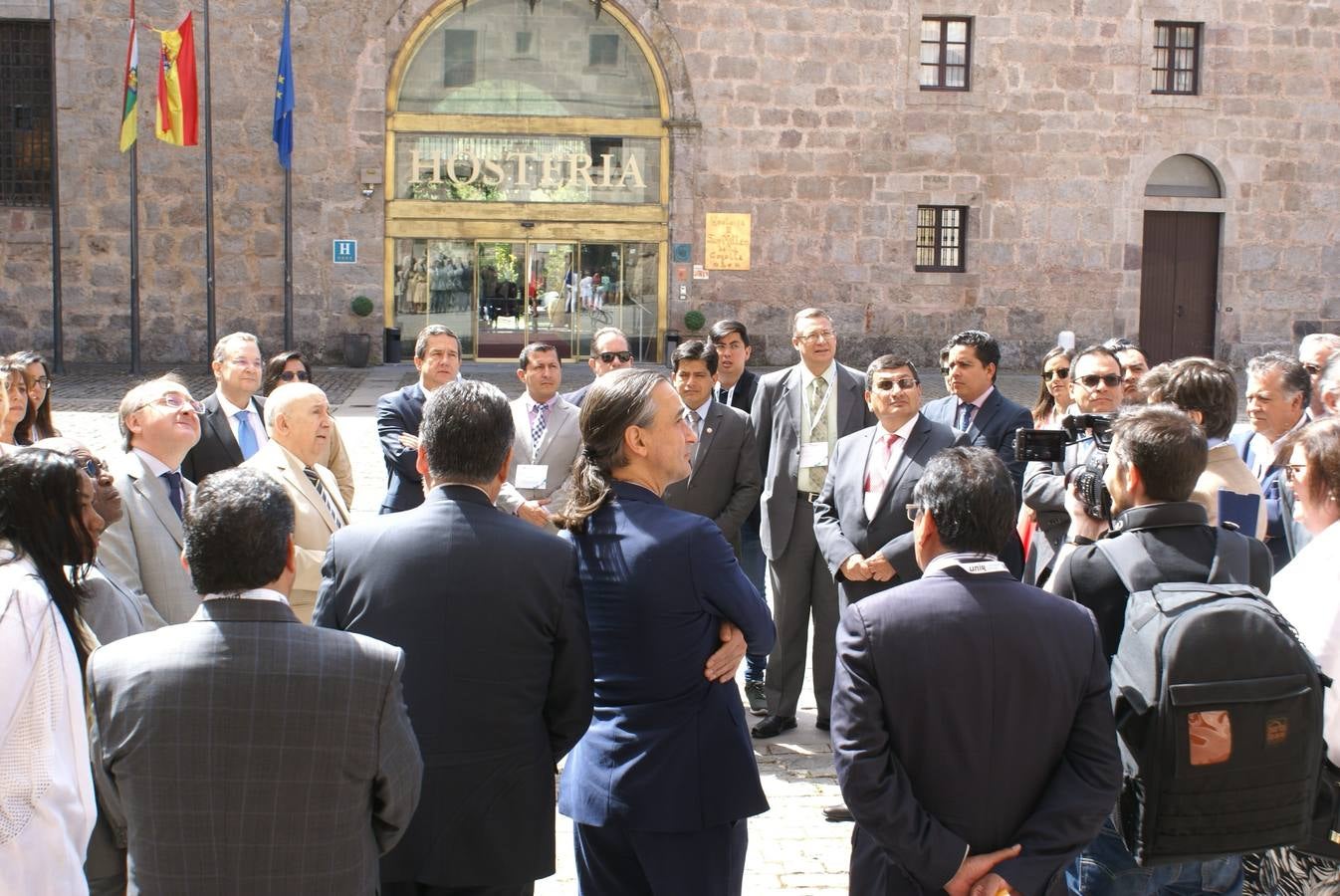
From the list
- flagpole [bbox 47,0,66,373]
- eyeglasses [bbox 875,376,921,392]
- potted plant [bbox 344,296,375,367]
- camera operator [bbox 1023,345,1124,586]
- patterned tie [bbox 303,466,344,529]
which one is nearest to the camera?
patterned tie [bbox 303,466,344,529]

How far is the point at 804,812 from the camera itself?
5.61 meters

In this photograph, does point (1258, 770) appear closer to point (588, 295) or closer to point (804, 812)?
point (804, 812)

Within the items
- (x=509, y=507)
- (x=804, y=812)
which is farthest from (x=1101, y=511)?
(x=509, y=507)

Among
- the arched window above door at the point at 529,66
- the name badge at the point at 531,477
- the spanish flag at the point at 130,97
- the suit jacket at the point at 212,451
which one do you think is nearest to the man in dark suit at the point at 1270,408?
the name badge at the point at 531,477

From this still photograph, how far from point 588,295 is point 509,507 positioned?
1788 centimetres

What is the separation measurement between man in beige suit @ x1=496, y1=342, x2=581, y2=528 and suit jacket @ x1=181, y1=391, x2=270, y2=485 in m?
1.29

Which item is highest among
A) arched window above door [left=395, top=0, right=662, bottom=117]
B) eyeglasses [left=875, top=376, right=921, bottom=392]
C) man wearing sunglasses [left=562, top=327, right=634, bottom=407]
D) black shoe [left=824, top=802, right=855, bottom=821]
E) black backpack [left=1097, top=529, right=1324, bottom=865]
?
arched window above door [left=395, top=0, right=662, bottom=117]

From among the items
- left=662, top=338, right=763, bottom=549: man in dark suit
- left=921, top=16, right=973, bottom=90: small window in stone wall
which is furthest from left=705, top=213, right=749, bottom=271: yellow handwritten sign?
left=662, top=338, right=763, bottom=549: man in dark suit

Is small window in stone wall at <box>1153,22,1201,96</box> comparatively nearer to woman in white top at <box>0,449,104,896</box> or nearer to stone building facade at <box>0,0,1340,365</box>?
stone building facade at <box>0,0,1340,365</box>

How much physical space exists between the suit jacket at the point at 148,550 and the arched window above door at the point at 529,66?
19.4 m

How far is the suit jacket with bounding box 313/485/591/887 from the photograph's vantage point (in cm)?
330

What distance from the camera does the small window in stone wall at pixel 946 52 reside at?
24016 millimetres

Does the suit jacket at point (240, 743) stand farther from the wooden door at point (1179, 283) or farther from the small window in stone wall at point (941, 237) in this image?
the wooden door at point (1179, 283)

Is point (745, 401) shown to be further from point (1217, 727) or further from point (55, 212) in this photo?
point (55, 212)
